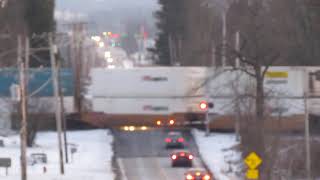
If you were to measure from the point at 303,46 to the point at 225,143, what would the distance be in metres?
8.03

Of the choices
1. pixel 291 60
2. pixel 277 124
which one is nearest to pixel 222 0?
pixel 291 60

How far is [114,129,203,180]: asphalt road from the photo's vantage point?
48.0 m

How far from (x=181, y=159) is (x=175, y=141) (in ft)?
24.1

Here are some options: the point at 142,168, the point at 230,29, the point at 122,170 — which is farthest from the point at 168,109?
the point at 122,170

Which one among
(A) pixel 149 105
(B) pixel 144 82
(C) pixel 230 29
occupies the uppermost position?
(C) pixel 230 29

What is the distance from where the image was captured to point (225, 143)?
59094 mm

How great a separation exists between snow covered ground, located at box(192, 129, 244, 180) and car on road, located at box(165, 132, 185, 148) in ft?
4.04

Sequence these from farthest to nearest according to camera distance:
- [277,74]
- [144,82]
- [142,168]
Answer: [144,82] < [277,74] < [142,168]

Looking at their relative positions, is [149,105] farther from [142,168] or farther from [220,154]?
[142,168]

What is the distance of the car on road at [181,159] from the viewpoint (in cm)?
4972

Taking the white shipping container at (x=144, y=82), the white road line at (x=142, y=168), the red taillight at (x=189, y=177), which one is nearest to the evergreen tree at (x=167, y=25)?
the white shipping container at (x=144, y=82)

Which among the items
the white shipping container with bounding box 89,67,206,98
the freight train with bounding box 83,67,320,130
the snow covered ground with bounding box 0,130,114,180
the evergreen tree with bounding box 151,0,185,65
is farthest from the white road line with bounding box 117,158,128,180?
the evergreen tree with bounding box 151,0,185,65

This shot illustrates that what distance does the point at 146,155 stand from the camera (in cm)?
5584

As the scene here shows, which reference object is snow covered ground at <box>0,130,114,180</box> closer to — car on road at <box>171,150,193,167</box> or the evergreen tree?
car on road at <box>171,150,193,167</box>
